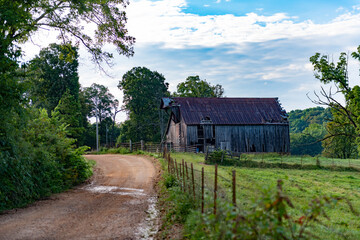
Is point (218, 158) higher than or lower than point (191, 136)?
lower

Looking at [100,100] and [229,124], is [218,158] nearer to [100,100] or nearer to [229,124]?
[229,124]

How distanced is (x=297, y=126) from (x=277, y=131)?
90.4m

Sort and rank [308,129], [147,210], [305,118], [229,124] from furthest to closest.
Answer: [305,118], [308,129], [229,124], [147,210]

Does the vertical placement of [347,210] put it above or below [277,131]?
below

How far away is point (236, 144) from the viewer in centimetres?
4109

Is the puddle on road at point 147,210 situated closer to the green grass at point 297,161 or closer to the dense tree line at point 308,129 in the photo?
the green grass at point 297,161

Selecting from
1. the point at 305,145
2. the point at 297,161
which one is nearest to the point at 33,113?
the point at 297,161

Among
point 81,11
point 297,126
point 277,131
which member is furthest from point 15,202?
point 297,126

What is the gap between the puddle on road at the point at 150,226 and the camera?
871cm

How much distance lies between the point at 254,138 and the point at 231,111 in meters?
4.41

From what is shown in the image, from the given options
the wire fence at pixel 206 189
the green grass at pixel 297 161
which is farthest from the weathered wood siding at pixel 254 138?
the wire fence at pixel 206 189

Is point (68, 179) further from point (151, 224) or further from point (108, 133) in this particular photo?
point (108, 133)

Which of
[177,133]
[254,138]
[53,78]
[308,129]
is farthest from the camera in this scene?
[308,129]

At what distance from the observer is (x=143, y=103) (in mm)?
59531
